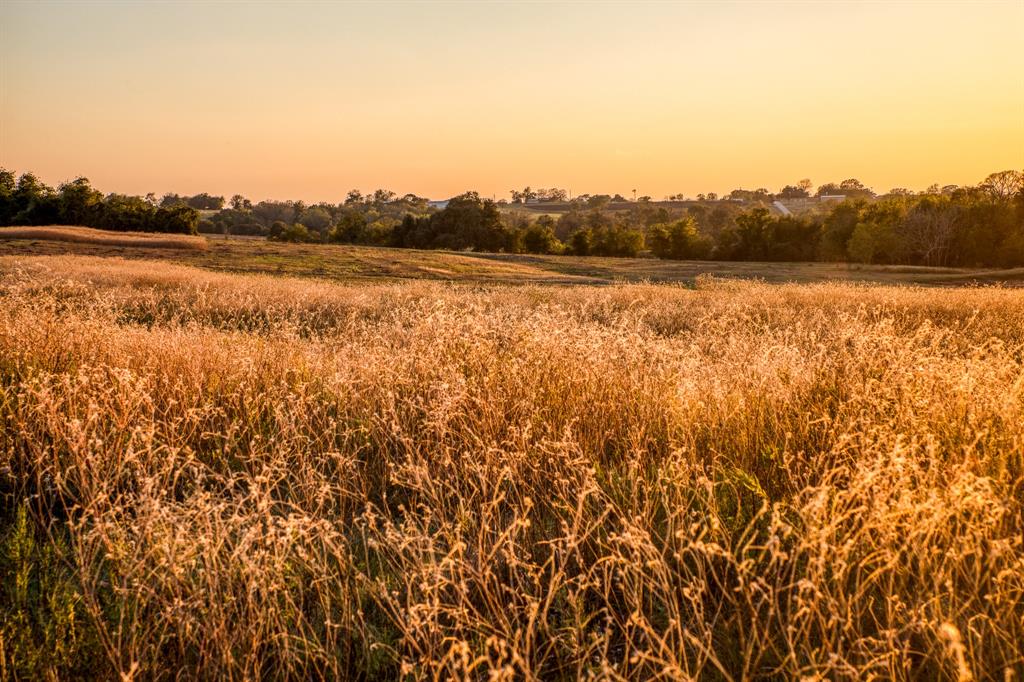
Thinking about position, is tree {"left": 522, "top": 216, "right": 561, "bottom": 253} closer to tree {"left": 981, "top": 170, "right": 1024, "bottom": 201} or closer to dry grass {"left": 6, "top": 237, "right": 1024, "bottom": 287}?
dry grass {"left": 6, "top": 237, "right": 1024, "bottom": 287}

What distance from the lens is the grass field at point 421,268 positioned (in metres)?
34.5

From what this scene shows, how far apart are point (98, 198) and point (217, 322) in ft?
198

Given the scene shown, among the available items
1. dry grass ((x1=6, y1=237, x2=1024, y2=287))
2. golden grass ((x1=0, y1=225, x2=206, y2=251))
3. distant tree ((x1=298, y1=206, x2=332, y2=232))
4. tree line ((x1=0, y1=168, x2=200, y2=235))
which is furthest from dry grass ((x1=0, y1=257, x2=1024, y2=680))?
distant tree ((x1=298, y1=206, x2=332, y2=232))

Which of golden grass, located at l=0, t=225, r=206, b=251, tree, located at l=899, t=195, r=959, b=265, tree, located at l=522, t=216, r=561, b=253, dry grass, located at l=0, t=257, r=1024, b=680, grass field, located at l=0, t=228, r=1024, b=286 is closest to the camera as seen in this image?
dry grass, located at l=0, t=257, r=1024, b=680

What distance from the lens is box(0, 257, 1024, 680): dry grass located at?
246cm

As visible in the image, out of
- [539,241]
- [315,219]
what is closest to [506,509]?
[539,241]

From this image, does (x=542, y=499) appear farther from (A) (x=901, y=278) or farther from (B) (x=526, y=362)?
(A) (x=901, y=278)

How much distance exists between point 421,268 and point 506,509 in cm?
3403

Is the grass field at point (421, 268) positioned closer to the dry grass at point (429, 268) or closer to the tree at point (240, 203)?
the dry grass at point (429, 268)

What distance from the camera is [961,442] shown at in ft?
13.2

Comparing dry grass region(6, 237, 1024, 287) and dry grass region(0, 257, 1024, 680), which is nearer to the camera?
dry grass region(0, 257, 1024, 680)

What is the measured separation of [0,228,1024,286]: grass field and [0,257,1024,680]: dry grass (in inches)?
1038

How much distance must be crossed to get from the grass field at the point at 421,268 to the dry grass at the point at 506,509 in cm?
2637

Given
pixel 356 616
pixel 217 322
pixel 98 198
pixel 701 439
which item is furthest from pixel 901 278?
pixel 98 198
